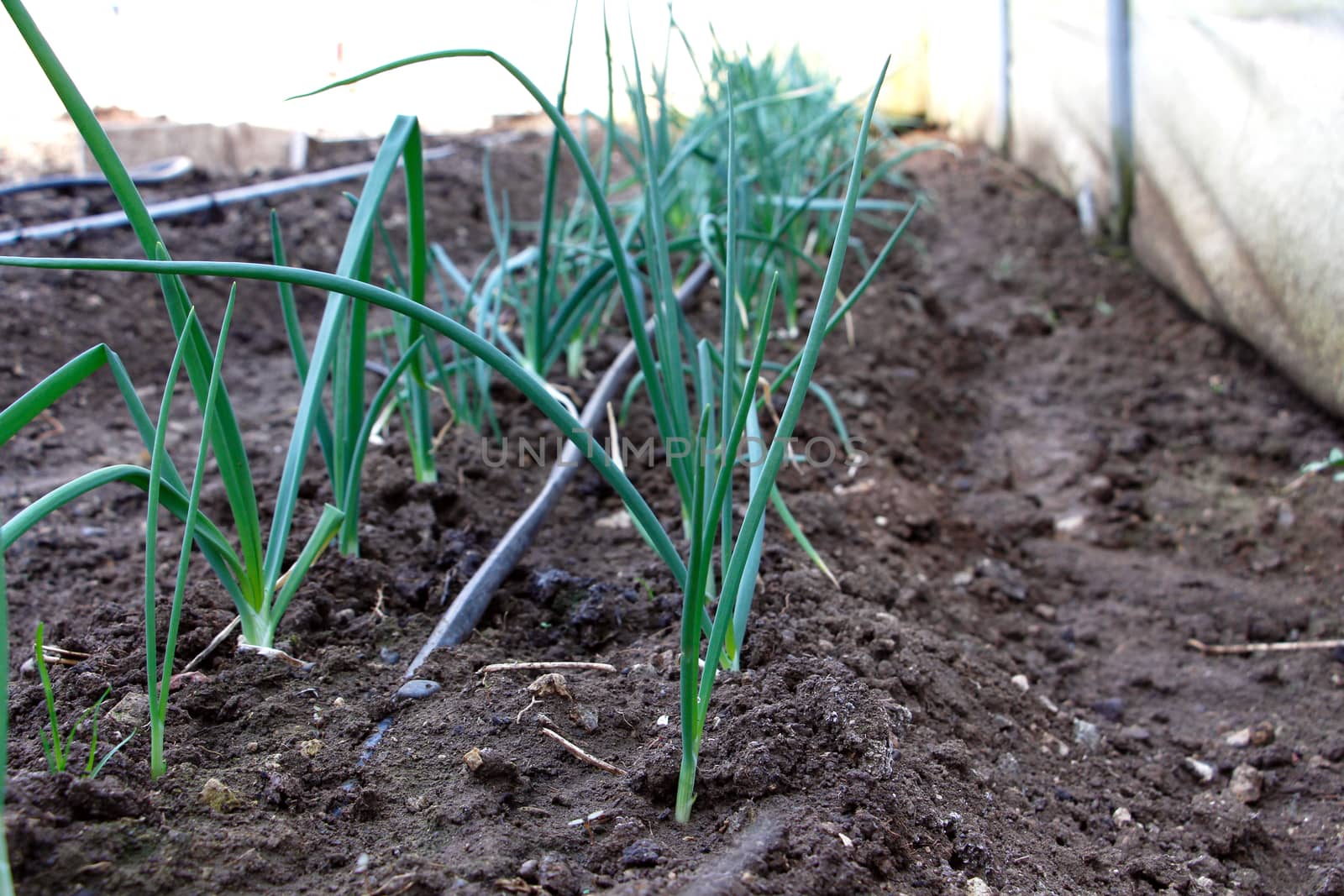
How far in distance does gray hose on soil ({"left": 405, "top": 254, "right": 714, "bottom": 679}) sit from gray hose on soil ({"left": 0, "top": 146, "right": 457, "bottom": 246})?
0.93 meters

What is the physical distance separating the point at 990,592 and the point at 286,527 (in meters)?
1.19

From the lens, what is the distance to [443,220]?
3184 millimetres

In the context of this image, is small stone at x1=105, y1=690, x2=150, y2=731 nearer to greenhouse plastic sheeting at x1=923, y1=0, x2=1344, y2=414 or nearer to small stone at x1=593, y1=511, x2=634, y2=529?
small stone at x1=593, y1=511, x2=634, y2=529

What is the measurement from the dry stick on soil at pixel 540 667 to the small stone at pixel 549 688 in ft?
0.17

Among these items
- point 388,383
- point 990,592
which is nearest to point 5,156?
point 388,383

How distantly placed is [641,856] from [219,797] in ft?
1.30

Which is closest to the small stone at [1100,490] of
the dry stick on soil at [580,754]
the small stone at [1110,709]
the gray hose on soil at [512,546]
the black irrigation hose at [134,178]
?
the small stone at [1110,709]

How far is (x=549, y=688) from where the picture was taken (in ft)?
3.64

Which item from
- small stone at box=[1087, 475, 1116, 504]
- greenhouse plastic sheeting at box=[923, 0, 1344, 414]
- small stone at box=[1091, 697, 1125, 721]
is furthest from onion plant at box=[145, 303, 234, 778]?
greenhouse plastic sheeting at box=[923, 0, 1344, 414]

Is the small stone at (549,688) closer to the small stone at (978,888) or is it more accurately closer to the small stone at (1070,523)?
the small stone at (978,888)

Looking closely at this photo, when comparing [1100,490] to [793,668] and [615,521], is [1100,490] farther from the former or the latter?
[793,668]

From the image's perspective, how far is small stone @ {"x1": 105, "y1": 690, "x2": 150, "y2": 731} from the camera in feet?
3.16

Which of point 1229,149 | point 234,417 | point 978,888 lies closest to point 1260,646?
point 978,888

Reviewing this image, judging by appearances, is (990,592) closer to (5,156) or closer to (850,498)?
(850,498)
